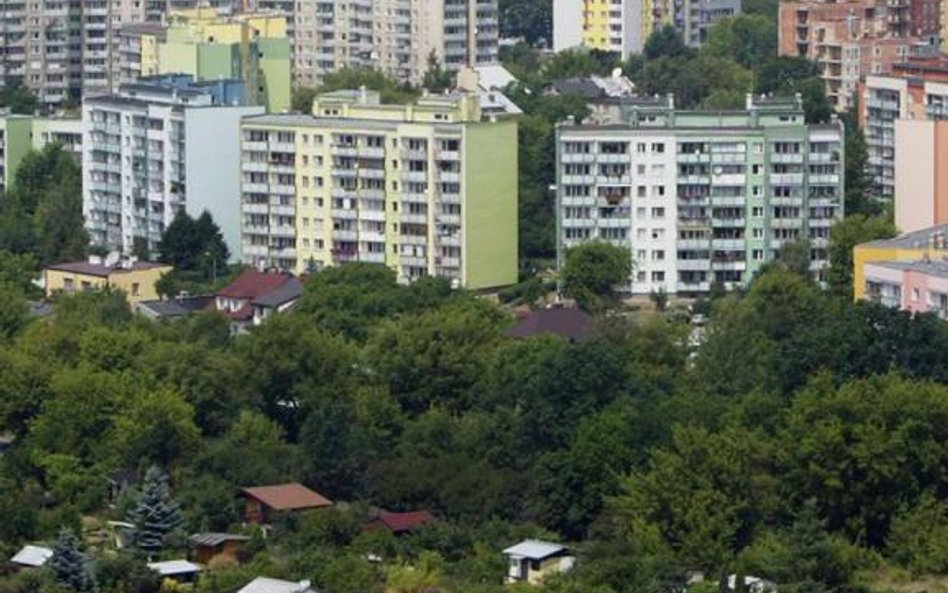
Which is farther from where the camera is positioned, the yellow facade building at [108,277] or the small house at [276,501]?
the yellow facade building at [108,277]

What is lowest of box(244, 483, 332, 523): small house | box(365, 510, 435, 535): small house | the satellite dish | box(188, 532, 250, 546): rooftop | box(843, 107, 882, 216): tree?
box(188, 532, 250, 546): rooftop

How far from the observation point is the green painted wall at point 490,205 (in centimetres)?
3064

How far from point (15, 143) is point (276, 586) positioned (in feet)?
46.6

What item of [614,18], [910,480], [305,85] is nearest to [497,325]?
[910,480]

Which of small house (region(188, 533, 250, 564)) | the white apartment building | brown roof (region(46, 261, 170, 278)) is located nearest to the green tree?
small house (region(188, 533, 250, 564))

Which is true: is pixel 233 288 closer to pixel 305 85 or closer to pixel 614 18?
pixel 305 85

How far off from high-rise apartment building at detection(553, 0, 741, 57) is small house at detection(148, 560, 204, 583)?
2230 cm

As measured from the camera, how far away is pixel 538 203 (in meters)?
32.0

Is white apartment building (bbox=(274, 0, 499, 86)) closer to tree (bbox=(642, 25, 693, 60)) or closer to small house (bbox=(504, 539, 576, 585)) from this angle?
tree (bbox=(642, 25, 693, 60))

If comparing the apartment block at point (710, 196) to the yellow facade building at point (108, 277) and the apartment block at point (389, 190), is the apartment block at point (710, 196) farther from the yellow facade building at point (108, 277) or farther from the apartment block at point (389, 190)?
the yellow facade building at point (108, 277)

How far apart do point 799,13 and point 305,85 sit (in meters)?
4.57

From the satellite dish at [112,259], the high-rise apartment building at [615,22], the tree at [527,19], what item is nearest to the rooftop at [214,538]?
the satellite dish at [112,259]

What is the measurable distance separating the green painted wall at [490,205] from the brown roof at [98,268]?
7.19 ft

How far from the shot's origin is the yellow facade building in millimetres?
30266
